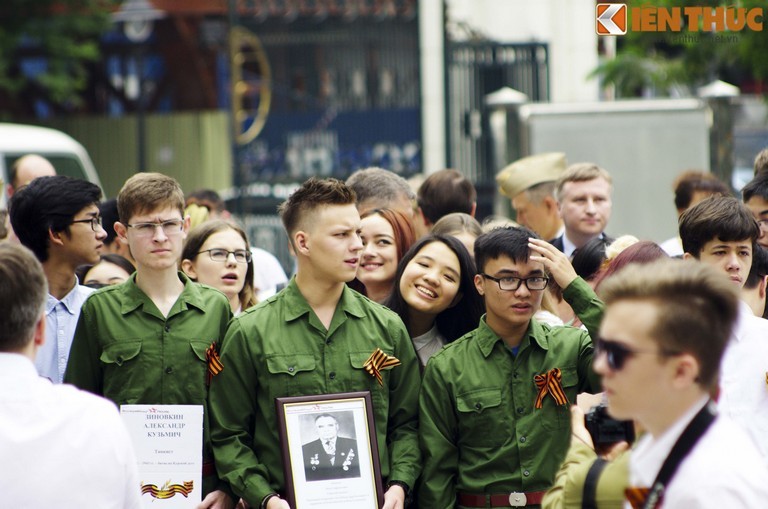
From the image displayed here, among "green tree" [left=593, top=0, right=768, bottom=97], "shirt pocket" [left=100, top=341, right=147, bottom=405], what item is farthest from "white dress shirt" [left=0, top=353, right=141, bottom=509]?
"green tree" [left=593, top=0, right=768, bottom=97]

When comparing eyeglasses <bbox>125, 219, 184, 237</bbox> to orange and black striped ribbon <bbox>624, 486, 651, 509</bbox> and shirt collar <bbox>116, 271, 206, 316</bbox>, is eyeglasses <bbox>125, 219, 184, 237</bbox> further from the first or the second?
orange and black striped ribbon <bbox>624, 486, 651, 509</bbox>

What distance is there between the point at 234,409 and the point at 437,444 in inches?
33.3

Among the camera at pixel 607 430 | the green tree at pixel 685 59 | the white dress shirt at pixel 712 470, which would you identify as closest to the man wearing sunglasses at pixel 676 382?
the white dress shirt at pixel 712 470

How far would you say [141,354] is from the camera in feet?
16.6

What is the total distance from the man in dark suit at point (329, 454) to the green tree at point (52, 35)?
18169 mm

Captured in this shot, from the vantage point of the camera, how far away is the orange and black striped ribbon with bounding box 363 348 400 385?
4969 millimetres

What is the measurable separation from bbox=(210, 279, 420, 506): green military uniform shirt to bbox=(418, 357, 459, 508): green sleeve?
7 cm

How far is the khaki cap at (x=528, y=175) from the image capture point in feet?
28.0

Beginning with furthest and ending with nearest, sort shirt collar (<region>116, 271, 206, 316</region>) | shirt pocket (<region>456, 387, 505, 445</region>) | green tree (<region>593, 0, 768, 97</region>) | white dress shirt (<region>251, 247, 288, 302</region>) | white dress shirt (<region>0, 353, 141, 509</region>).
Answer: green tree (<region>593, 0, 768, 97</region>) → white dress shirt (<region>251, 247, 288, 302</region>) → shirt collar (<region>116, 271, 206, 316</region>) → shirt pocket (<region>456, 387, 505, 445</region>) → white dress shirt (<region>0, 353, 141, 509</region>)

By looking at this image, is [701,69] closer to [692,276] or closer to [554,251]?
[554,251]

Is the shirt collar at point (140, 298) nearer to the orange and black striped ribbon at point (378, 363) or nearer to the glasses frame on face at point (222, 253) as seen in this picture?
the orange and black striped ribbon at point (378, 363)

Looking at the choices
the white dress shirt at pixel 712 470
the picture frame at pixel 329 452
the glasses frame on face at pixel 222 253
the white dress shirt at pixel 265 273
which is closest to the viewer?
the white dress shirt at pixel 712 470

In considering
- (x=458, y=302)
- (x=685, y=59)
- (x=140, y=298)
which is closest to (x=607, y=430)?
(x=458, y=302)

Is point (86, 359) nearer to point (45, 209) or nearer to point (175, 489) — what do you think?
point (175, 489)
